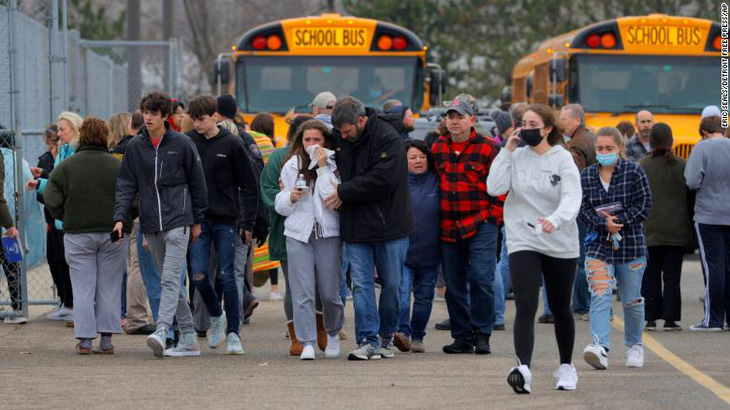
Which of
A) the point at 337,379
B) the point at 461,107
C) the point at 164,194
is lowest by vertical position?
the point at 337,379

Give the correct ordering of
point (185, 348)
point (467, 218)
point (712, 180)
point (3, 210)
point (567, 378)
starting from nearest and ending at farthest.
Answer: point (567, 378) → point (467, 218) → point (185, 348) → point (3, 210) → point (712, 180)

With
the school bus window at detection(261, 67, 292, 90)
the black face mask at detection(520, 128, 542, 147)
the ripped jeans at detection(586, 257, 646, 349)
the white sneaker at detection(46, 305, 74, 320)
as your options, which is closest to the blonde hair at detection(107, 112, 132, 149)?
the white sneaker at detection(46, 305, 74, 320)

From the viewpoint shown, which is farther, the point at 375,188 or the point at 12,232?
the point at 12,232

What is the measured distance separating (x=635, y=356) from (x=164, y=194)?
11.0 ft

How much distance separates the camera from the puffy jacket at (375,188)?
31.6 feet

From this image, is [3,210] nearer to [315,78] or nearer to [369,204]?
[369,204]

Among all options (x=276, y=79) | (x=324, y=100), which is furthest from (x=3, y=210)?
(x=276, y=79)

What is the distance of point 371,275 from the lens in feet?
32.4

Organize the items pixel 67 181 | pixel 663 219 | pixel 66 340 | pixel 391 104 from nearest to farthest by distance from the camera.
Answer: pixel 67 181, pixel 66 340, pixel 663 219, pixel 391 104

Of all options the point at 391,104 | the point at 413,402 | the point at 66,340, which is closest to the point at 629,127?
the point at 391,104

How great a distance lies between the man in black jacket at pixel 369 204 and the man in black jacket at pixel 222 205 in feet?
2.95

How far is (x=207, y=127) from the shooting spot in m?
10.3

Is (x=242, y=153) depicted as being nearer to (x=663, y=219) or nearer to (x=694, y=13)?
(x=663, y=219)

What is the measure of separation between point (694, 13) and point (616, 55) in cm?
1911
